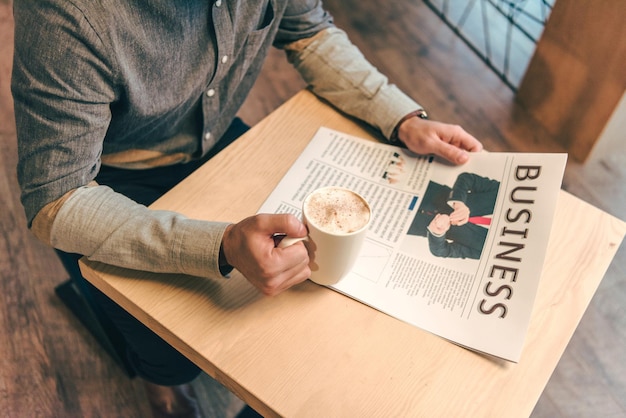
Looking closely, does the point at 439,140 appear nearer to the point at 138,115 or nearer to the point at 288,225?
the point at 288,225

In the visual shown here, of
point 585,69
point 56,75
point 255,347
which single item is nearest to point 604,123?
point 585,69

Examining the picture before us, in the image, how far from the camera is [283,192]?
78 cm

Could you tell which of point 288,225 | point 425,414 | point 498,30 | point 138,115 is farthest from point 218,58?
point 498,30

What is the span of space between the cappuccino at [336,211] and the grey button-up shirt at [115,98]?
0.14m

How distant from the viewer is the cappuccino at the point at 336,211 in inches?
23.4

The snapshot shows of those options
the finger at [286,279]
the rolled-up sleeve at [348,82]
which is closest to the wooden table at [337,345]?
the finger at [286,279]

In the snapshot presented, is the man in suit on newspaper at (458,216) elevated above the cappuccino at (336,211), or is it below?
below

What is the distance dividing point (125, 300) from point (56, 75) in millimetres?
290

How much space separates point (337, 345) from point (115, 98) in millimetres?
439

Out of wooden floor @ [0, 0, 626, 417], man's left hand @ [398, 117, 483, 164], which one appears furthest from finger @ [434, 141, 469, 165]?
wooden floor @ [0, 0, 626, 417]

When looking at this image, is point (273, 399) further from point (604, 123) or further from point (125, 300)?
point (604, 123)

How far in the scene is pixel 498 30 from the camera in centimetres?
226

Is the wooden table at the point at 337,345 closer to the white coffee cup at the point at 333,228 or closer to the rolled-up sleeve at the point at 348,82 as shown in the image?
the white coffee cup at the point at 333,228

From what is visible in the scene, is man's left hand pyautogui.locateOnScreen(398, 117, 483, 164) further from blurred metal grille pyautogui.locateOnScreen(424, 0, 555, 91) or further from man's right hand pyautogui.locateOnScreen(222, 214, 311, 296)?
blurred metal grille pyautogui.locateOnScreen(424, 0, 555, 91)
